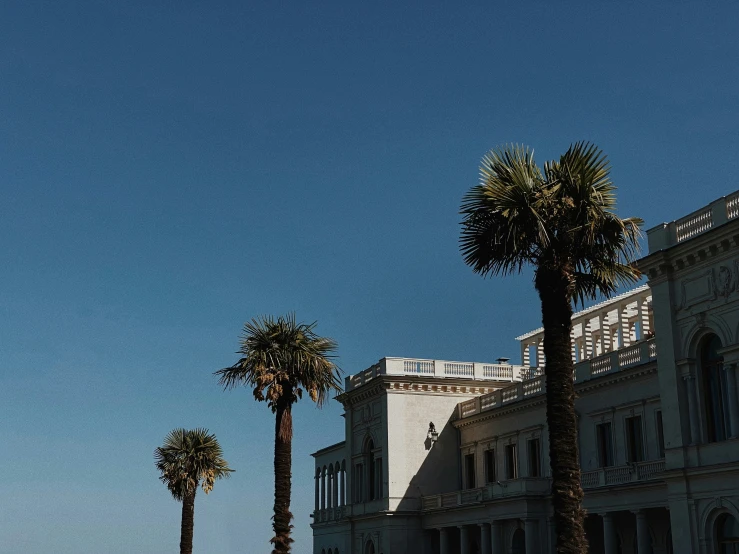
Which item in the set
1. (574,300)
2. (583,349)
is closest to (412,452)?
(583,349)

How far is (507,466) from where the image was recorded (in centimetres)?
5253

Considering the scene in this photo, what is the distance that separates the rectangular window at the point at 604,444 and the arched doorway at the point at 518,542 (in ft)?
17.9

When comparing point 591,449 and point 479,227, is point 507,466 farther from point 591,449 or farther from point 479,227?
point 479,227

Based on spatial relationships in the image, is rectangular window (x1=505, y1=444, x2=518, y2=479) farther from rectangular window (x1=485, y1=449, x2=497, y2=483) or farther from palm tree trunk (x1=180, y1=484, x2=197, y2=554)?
palm tree trunk (x1=180, y1=484, x2=197, y2=554)

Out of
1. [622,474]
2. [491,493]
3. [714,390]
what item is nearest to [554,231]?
[714,390]

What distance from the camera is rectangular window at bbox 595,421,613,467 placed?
44.3 m

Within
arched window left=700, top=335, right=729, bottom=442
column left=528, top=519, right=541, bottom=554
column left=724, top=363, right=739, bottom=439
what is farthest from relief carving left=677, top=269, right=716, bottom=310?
column left=528, top=519, right=541, bottom=554

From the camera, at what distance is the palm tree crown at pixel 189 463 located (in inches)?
2660

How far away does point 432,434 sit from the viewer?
187ft

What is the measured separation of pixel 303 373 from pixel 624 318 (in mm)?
21148

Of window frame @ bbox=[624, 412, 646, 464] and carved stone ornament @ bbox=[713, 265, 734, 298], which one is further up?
carved stone ornament @ bbox=[713, 265, 734, 298]

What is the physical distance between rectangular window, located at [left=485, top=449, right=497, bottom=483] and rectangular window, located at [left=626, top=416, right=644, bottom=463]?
1220cm

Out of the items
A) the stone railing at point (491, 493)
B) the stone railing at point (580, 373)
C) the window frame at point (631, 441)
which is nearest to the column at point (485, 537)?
the stone railing at point (491, 493)

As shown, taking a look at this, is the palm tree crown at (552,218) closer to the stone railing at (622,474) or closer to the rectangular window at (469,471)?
the stone railing at (622,474)
